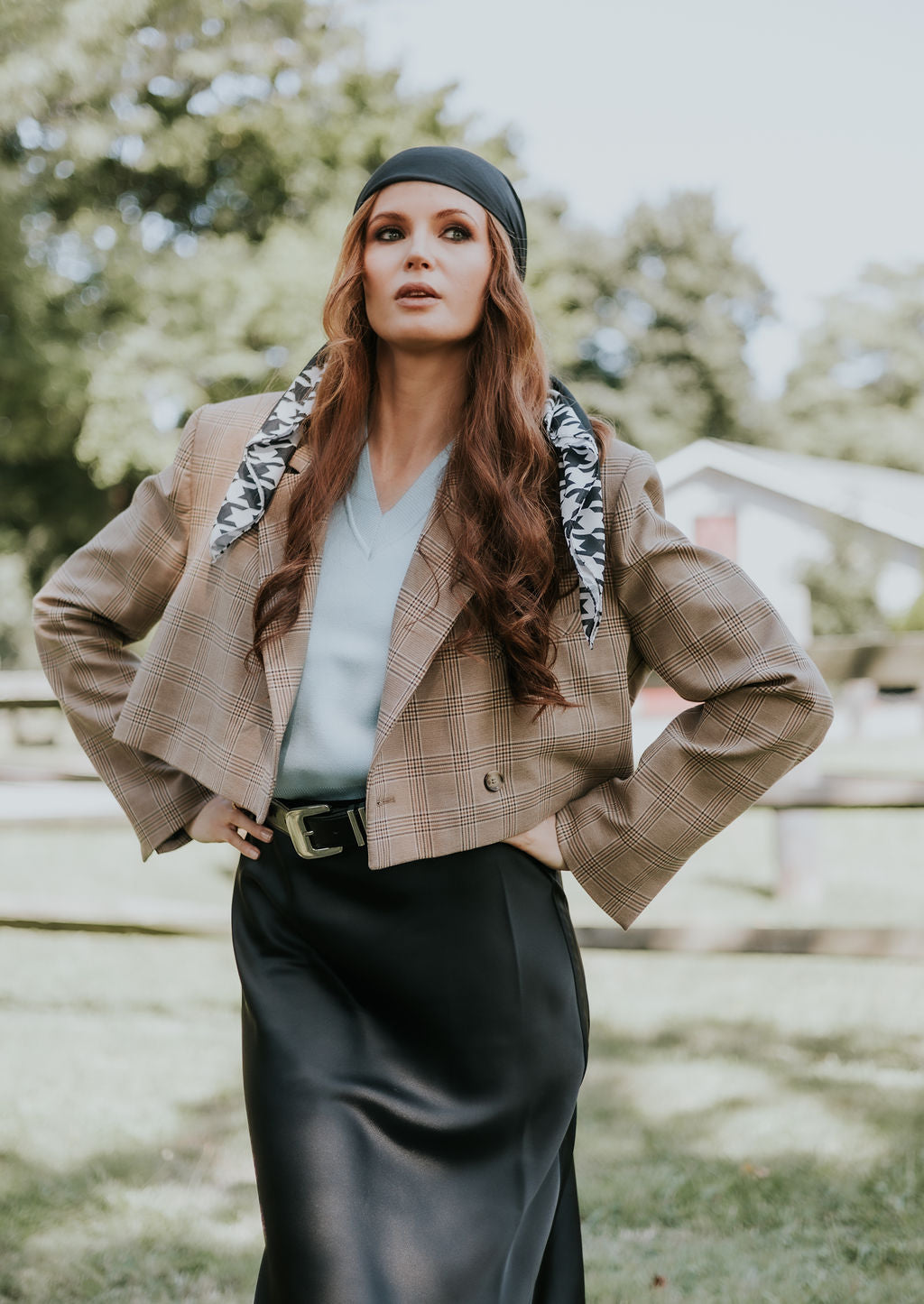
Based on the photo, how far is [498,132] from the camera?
2845 centimetres

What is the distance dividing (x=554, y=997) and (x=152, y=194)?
26055 mm

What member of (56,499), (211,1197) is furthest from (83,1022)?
(56,499)

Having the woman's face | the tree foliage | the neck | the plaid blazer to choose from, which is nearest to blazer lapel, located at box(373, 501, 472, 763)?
the plaid blazer

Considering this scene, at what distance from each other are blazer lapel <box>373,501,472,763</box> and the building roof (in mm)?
23458

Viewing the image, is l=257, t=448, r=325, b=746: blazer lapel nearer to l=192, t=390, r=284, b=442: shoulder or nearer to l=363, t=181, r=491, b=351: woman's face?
l=192, t=390, r=284, b=442: shoulder

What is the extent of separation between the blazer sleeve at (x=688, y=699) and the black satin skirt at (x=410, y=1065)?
0.18 meters

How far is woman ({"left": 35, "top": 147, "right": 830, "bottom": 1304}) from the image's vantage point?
6.82 feet

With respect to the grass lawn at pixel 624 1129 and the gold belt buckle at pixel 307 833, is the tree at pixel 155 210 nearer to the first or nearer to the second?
the grass lawn at pixel 624 1129

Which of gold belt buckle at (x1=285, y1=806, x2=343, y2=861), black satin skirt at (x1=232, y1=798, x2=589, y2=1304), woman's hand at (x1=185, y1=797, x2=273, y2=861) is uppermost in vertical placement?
gold belt buckle at (x1=285, y1=806, x2=343, y2=861)

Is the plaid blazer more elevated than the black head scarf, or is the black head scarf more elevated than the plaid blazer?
the black head scarf

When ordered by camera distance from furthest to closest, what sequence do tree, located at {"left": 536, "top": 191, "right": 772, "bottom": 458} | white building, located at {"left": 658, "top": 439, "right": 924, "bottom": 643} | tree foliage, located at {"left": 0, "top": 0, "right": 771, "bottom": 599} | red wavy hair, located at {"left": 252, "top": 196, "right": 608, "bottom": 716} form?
tree, located at {"left": 536, "top": 191, "right": 772, "bottom": 458} < white building, located at {"left": 658, "top": 439, "right": 924, "bottom": 643} < tree foliage, located at {"left": 0, "top": 0, "right": 771, "bottom": 599} < red wavy hair, located at {"left": 252, "top": 196, "right": 608, "bottom": 716}

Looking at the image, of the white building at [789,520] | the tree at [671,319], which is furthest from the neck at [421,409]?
the tree at [671,319]

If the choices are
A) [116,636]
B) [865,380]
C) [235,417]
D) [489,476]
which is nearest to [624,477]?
[489,476]

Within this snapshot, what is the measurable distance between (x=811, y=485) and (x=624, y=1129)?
26.1 m
